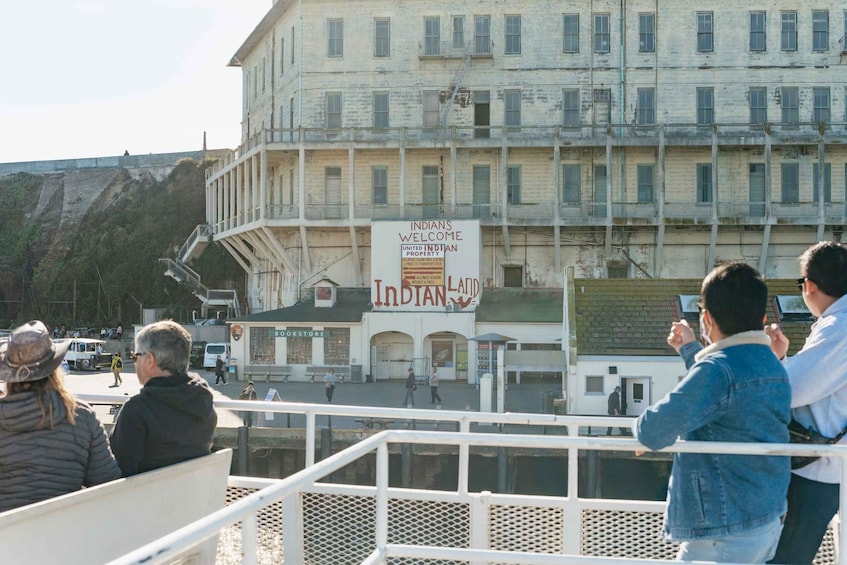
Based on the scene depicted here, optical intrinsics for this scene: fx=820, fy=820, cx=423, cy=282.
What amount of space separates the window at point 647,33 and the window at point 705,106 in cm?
296

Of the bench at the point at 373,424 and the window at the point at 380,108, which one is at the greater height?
the window at the point at 380,108

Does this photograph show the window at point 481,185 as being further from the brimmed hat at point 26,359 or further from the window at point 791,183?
Answer: the brimmed hat at point 26,359

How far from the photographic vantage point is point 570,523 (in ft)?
18.7

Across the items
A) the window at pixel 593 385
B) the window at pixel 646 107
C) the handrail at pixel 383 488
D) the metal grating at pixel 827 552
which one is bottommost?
the window at pixel 593 385

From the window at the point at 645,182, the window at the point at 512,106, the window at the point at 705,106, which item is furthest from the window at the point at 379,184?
the window at the point at 705,106

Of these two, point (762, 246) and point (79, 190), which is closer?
point (762, 246)

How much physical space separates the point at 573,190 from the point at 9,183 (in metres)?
58.1

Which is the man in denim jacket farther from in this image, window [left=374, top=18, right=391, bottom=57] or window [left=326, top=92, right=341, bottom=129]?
window [left=374, top=18, right=391, bottom=57]

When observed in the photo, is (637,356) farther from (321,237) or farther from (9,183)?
(9,183)

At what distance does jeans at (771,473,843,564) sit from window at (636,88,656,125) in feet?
116

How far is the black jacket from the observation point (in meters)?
4.25

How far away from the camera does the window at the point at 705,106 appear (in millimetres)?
37094

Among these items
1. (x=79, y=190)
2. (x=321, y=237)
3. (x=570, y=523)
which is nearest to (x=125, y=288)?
(x=79, y=190)

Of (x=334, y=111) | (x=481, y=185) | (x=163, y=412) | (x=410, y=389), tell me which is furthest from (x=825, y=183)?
(x=163, y=412)
